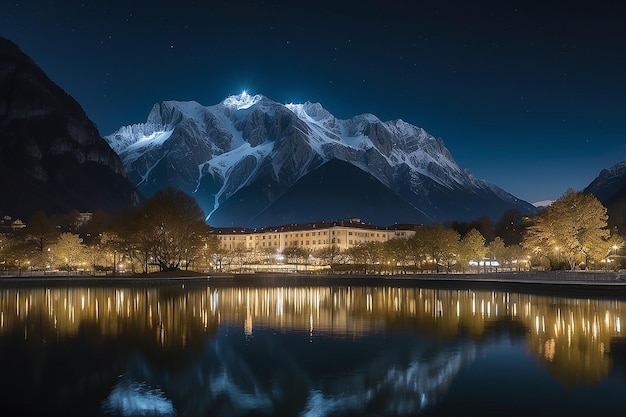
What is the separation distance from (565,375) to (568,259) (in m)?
73.0

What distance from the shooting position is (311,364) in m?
24.8

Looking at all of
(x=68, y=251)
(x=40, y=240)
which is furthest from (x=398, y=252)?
(x=40, y=240)

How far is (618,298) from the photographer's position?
61625mm

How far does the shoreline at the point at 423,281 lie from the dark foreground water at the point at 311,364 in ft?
79.7

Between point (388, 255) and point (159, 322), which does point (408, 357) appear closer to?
point (159, 322)

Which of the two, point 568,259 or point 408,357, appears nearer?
point 408,357

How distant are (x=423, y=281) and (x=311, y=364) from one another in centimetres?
7423

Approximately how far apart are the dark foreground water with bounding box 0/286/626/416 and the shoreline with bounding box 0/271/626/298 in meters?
24.3

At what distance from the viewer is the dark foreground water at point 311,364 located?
60.4 ft

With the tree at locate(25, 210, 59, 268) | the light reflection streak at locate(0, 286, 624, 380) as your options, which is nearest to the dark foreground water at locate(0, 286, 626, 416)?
the light reflection streak at locate(0, 286, 624, 380)

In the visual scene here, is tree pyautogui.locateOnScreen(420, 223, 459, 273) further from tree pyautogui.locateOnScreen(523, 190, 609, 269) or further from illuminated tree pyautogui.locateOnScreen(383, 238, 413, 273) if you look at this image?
tree pyautogui.locateOnScreen(523, 190, 609, 269)

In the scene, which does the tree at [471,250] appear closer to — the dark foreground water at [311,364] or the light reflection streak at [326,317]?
the light reflection streak at [326,317]

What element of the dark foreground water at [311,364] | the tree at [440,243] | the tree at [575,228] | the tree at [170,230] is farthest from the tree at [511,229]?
the dark foreground water at [311,364]

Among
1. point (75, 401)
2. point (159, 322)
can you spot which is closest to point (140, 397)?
point (75, 401)
